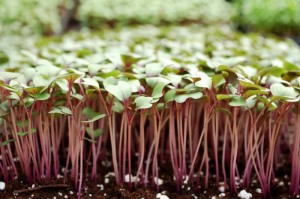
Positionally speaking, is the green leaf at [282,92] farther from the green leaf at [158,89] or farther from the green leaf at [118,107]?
the green leaf at [118,107]

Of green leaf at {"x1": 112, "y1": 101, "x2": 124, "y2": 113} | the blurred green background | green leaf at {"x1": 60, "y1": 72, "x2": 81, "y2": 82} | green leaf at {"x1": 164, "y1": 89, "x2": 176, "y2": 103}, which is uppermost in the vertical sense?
green leaf at {"x1": 60, "y1": 72, "x2": 81, "y2": 82}

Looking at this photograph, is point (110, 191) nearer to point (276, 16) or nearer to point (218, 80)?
point (218, 80)

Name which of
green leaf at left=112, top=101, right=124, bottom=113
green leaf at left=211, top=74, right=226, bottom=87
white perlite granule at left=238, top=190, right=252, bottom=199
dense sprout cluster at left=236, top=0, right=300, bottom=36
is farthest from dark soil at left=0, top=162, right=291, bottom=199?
dense sprout cluster at left=236, top=0, right=300, bottom=36

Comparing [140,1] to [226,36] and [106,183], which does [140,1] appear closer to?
[226,36]

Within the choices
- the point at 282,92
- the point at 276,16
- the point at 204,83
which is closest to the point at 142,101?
the point at 204,83

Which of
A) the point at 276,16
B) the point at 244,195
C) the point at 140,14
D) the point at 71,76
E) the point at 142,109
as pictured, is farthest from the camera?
the point at 140,14

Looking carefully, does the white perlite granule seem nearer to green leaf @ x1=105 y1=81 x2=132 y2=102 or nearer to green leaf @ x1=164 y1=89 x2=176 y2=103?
green leaf @ x1=164 y1=89 x2=176 y2=103

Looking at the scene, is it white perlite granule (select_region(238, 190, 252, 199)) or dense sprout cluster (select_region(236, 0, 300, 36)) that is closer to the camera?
white perlite granule (select_region(238, 190, 252, 199))

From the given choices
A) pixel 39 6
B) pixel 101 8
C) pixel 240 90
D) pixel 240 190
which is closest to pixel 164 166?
pixel 240 190
